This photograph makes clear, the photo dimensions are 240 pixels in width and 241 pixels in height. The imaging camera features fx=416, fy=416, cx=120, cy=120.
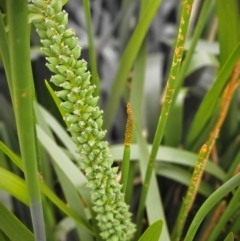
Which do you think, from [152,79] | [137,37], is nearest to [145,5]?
[137,37]

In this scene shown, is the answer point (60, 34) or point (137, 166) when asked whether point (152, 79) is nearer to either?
point (137, 166)

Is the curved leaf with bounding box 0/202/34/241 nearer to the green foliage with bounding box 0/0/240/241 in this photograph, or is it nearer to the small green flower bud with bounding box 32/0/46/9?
the green foliage with bounding box 0/0/240/241

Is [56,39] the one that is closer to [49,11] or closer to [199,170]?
[49,11]

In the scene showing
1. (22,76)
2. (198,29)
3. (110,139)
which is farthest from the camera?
(110,139)

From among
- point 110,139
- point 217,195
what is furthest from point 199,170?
point 110,139

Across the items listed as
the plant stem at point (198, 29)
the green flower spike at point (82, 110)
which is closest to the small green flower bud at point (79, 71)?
the green flower spike at point (82, 110)

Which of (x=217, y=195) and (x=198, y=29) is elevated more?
(x=198, y=29)

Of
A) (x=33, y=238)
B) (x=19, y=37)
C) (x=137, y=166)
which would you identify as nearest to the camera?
(x=19, y=37)

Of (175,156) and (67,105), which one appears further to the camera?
(175,156)

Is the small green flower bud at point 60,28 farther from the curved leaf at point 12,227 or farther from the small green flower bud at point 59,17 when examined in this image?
the curved leaf at point 12,227
